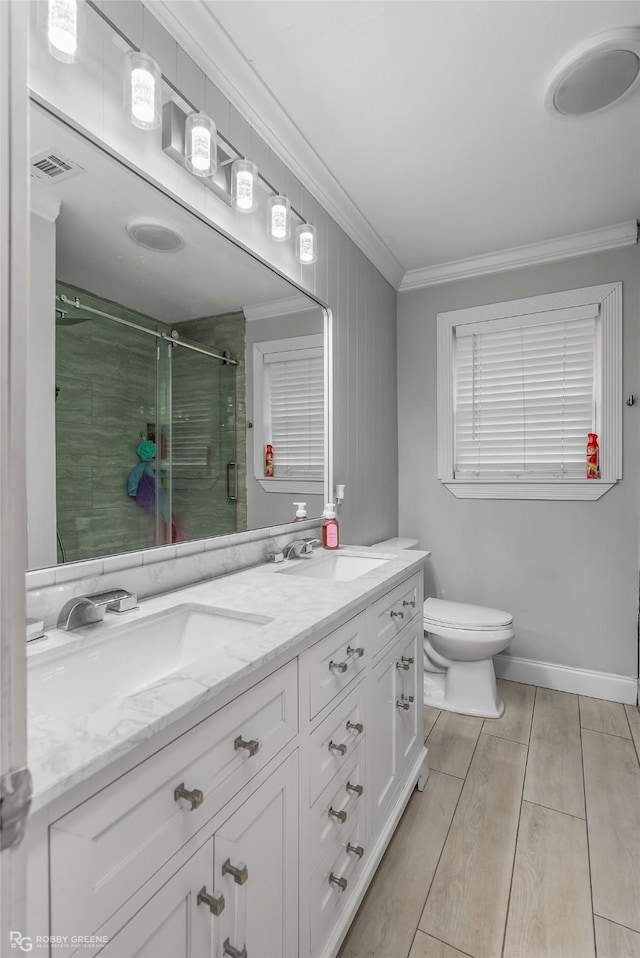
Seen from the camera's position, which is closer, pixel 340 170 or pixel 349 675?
pixel 349 675

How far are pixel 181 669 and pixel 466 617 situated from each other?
1.92 meters

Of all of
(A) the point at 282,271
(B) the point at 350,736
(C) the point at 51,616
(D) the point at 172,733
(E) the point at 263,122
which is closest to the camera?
(D) the point at 172,733

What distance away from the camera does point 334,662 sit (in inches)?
46.5

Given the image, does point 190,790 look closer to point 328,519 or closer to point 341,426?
point 328,519

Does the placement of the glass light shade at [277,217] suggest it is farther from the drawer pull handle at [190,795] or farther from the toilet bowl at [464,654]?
the toilet bowl at [464,654]

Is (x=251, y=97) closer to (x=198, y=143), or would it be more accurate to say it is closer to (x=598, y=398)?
(x=198, y=143)

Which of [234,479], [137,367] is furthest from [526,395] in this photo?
[137,367]

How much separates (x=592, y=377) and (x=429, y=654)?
1.75m

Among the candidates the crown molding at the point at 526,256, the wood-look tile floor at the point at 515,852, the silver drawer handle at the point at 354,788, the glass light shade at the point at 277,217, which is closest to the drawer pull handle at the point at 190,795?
the silver drawer handle at the point at 354,788

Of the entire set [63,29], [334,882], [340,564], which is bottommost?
[334,882]

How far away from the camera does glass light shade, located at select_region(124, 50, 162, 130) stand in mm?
1158

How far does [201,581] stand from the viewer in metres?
1.48

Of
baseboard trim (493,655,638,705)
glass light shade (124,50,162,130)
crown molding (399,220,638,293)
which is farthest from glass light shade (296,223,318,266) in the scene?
baseboard trim (493,655,638,705)

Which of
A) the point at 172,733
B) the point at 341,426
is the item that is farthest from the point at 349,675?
the point at 341,426
